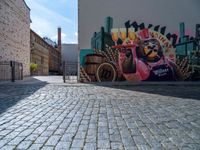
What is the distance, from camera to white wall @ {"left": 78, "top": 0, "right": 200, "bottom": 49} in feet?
45.1

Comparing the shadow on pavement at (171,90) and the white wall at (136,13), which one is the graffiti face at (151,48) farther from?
the shadow on pavement at (171,90)

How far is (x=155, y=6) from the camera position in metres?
14.1

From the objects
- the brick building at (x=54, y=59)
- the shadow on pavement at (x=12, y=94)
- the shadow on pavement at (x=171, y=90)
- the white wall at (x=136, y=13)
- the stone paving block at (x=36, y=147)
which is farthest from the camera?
the brick building at (x=54, y=59)

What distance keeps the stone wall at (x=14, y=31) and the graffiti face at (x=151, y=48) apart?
964 cm

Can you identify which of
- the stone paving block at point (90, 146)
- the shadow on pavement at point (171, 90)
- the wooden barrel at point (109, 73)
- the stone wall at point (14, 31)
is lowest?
the stone paving block at point (90, 146)

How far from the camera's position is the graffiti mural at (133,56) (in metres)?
13.9

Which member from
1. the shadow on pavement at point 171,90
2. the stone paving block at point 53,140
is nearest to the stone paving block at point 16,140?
the stone paving block at point 53,140

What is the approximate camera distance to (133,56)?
14.1 meters

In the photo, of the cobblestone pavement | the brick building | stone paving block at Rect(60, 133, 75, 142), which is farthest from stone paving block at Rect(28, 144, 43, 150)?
the brick building

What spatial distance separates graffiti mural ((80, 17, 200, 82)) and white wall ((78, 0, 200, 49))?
399 mm

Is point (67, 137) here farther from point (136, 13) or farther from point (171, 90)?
point (136, 13)

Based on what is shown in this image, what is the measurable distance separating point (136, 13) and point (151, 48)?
2374 millimetres

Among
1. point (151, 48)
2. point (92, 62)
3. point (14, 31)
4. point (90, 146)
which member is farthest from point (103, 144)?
point (14, 31)

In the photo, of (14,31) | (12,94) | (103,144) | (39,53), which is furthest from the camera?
(39,53)
